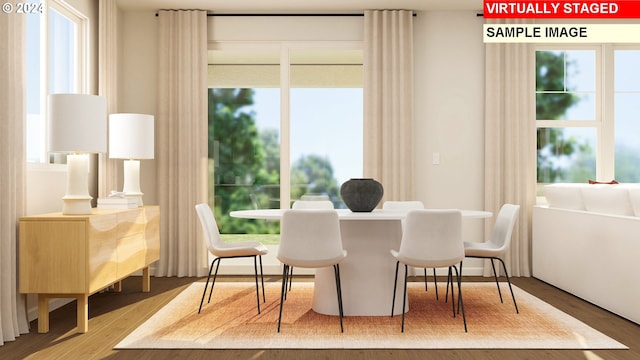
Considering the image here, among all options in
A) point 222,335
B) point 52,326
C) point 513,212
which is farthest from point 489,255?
point 52,326

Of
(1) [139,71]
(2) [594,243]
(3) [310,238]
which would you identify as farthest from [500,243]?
(1) [139,71]

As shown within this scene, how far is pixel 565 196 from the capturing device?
5.20m

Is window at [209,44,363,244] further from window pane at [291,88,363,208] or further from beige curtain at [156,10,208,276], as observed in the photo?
beige curtain at [156,10,208,276]

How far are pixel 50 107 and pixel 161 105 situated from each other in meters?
2.22

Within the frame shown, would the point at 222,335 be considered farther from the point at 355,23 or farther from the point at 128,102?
the point at 355,23

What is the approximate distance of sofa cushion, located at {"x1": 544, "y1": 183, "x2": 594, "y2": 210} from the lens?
4.98m

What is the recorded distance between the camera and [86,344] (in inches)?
137

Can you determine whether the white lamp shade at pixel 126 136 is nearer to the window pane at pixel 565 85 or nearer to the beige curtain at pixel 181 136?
the beige curtain at pixel 181 136

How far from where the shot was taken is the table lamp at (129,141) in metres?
5.10

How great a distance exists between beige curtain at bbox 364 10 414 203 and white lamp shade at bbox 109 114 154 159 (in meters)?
2.39

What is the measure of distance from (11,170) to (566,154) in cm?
545

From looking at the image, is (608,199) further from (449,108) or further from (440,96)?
(440,96)

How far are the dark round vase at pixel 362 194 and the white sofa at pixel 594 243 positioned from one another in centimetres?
183

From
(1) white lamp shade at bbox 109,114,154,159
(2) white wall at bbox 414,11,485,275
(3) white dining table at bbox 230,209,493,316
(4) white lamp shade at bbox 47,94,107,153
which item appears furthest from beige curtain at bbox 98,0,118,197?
(2) white wall at bbox 414,11,485,275
